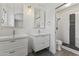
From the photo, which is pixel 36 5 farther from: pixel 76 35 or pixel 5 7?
pixel 76 35

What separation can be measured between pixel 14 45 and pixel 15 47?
0.04 meters

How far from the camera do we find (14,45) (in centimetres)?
115

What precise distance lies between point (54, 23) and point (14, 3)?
0.68 m

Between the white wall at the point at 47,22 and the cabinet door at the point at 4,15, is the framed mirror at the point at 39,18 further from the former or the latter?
the cabinet door at the point at 4,15

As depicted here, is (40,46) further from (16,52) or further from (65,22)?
(65,22)

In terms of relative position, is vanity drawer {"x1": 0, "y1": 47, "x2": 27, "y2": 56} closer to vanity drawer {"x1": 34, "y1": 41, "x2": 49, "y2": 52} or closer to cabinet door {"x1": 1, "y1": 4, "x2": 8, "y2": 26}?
vanity drawer {"x1": 34, "y1": 41, "x2": 49, "y2": 52}

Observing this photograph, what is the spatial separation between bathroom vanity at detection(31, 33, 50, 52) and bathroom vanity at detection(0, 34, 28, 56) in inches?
5.1

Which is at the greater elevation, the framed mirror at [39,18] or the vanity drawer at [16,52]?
the framed mirror at [39,18]

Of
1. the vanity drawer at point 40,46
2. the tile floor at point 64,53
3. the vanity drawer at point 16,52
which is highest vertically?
the vanity drawer at point 40,46

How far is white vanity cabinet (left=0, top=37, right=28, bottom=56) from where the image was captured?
1083 millimetres

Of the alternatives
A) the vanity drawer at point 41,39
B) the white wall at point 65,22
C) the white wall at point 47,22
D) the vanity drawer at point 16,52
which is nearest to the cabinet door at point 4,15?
the white wall at point 47,22

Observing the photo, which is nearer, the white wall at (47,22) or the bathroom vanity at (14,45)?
the bathroom vanity at (14,45)

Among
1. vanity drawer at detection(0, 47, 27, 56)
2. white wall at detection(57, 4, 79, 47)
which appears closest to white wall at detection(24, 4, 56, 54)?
white wall at detection(57, 4, 79, 47)

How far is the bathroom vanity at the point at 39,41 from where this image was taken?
126 centimetres
